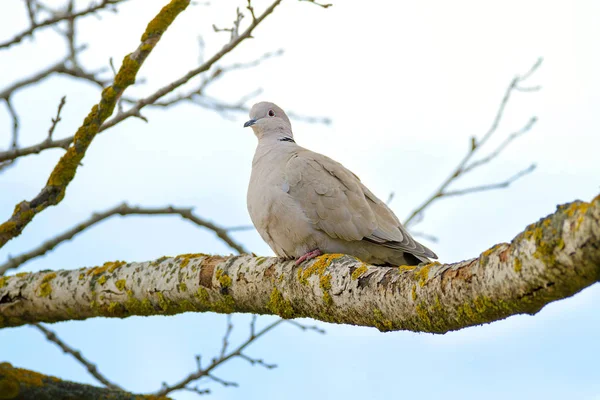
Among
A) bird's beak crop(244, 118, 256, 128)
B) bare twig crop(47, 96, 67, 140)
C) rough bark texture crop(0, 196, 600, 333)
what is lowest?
rough bark texture crop(0, 196, 600, 333)

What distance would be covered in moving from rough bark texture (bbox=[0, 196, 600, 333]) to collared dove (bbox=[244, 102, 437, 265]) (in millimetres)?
397

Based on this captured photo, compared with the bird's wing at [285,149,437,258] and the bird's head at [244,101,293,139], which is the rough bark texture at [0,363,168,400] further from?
the bird's head at [244,101,293,139]

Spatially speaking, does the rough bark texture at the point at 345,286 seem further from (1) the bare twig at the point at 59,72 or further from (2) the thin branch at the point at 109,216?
(1) the bare twig at the point at 59,72

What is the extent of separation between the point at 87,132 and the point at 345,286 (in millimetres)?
1969

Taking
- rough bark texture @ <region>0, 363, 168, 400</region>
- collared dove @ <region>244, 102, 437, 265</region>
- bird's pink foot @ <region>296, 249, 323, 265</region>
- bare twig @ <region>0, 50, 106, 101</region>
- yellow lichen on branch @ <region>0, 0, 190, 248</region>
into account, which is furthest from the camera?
bare twig @ <region>0, 50, 106, 101</region>

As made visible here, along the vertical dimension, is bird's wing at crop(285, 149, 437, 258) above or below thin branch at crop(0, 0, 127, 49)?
below

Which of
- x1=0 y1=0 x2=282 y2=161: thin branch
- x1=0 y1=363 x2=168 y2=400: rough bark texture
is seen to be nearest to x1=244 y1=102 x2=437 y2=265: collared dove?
x1=0 y1=0 x2=282 y2=161: thin branch

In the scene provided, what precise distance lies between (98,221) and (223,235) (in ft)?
3.09

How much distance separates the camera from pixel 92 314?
13.9 ft

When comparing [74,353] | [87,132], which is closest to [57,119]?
[87,132]

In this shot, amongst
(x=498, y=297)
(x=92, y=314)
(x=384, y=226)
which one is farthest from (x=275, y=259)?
(x=498, y=297)

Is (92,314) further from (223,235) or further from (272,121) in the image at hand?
(272,121)

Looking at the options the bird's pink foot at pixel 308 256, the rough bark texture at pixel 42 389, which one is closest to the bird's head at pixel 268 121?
the bird's pink foot at pixel 308 256

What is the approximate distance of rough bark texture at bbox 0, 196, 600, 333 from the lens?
6.66 feet
